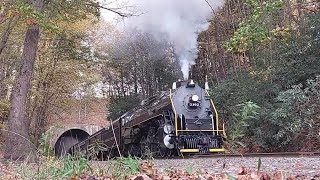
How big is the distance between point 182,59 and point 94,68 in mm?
10645

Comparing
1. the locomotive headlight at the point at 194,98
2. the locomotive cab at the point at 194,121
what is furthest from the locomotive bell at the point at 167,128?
the locomotive headlight at the point at 194,98

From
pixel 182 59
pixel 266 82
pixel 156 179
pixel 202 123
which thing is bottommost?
pixel 156 179

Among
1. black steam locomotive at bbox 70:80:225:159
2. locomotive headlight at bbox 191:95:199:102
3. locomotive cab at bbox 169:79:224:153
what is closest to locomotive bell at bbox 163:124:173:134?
black steam locomotive at bbox 70:80:225:159

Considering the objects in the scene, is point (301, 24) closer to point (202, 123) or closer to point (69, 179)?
point (202, 123)

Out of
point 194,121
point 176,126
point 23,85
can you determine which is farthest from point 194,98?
point 23,85

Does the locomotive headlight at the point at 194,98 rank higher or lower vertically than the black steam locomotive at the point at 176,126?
higher

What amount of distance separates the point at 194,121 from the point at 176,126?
91 cm

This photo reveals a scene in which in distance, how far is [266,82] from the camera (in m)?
17.3

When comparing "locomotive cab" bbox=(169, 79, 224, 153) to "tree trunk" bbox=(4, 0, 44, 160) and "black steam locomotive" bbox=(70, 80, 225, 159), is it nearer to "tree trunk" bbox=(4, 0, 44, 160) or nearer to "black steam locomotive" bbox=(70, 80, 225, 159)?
"black steam locomotive" bbox=(70, 80, 225, 159)

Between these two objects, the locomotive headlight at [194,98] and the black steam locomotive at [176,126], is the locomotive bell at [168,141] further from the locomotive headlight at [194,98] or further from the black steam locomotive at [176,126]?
the locomotive headlight at [194,98]

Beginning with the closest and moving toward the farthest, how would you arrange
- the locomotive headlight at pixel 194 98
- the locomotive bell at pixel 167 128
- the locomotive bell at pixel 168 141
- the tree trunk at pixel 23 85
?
the tree trunk at pixel 23 85 → the locomotive bell at pixel 168 141 → the locomotive bell at pixel 167 128 → the locomotive headlight at pixel 194 98

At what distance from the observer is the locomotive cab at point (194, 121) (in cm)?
1354

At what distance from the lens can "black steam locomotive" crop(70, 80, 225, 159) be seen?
44.5ft

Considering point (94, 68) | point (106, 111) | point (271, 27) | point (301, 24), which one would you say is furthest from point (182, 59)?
point (106, 111)
